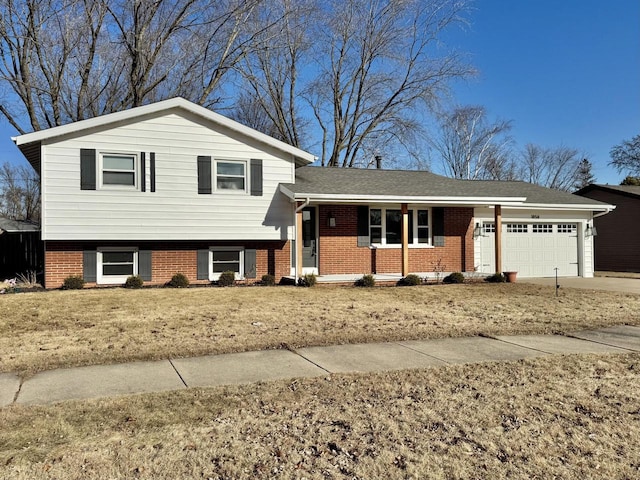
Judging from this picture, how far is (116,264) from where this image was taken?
549 inches

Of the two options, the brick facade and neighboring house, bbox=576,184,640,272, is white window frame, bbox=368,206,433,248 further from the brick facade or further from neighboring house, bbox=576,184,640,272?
neighboring house, bbox=576,184,640,272

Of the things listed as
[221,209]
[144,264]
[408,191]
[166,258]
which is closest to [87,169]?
[144,264]

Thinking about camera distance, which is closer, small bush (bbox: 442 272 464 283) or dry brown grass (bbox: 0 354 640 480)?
dry brown grass (bbox: 0 354 640 480)

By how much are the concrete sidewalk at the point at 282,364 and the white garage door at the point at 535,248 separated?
10199 millimetres

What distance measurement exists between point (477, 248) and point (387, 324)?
33.2 ft

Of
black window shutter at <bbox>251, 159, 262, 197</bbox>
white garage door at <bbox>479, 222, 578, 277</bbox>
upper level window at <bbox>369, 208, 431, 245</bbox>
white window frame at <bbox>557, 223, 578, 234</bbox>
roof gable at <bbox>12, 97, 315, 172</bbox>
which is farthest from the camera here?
white window frame at <bbox>557, 223, 578, 234</bbox>

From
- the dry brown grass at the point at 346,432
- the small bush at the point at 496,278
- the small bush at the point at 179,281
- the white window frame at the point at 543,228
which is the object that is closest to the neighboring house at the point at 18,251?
the small bush at the point at 179,281

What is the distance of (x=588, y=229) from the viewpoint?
19031 millimetres

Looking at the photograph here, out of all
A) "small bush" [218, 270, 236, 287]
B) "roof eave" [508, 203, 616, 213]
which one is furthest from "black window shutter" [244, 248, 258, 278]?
"roof eave" [508, 203, 616, 213]

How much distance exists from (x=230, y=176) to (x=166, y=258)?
9.82ft

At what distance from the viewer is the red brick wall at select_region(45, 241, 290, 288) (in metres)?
13.3

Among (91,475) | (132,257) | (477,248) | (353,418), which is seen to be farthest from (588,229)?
(91,475)

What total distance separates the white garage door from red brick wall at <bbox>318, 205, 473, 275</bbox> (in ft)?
3.08

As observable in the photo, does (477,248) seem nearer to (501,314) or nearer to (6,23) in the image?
(501,314)
